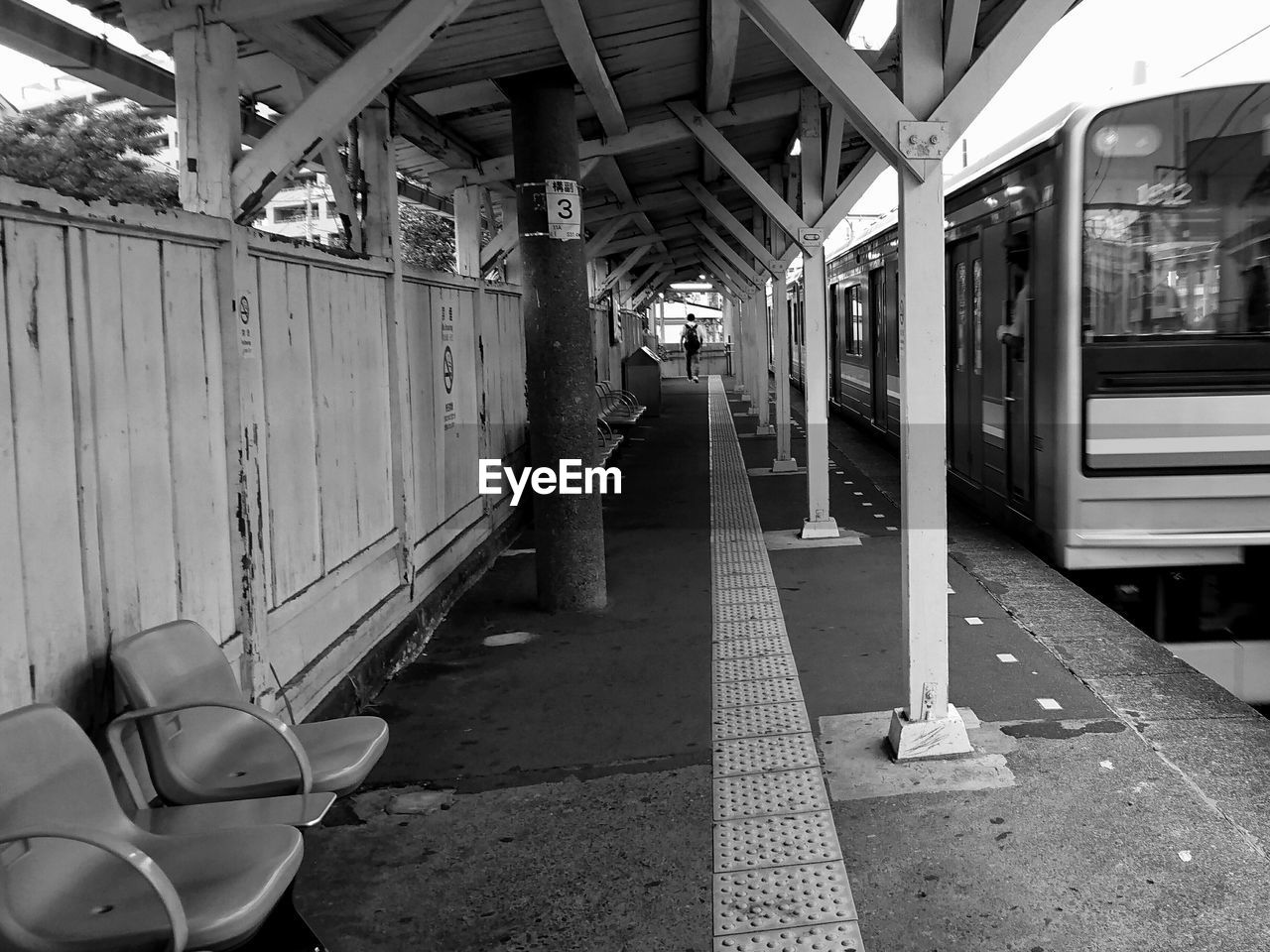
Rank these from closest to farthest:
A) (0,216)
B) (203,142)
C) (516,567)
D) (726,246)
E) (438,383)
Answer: (0,216) < (203,142) < (438,383) < (516,567) < (726,246)

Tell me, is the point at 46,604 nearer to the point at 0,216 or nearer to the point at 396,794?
the point at 0,216

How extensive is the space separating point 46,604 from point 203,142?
5.88 ft

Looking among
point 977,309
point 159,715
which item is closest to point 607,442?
point 977,309

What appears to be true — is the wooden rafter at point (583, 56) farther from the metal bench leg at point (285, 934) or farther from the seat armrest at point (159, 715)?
the metal bench leg at point (285, 934)

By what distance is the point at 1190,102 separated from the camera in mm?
5488

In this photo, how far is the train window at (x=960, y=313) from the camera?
814cm

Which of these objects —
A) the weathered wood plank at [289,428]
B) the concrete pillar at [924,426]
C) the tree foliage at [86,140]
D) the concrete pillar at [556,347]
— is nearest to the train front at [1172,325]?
the concrete pillar at [924,426]

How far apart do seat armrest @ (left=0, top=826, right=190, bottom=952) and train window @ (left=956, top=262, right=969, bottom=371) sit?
23.3 ft

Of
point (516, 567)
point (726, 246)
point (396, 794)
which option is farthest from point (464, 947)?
point (726, 246)

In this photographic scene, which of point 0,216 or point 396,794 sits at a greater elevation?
point 0,216

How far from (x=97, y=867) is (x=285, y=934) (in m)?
0.47

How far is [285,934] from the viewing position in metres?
2.67

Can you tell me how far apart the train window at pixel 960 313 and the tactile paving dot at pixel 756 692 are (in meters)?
4.22

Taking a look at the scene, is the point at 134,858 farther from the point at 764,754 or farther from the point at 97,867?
the point at 764,754
